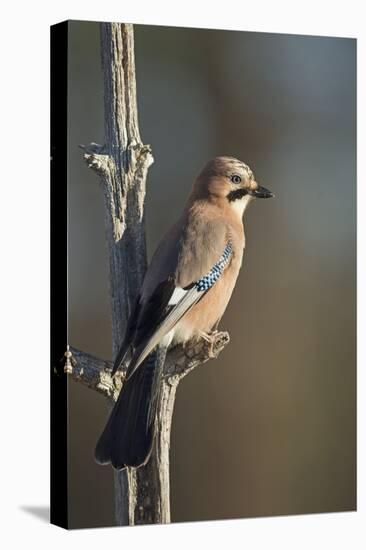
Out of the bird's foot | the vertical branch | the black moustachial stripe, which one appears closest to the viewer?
the vertical branch

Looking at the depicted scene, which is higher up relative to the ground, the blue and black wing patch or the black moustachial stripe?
the black moustachial stripe

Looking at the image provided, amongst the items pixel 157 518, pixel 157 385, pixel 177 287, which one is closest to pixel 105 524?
pixel 157 518

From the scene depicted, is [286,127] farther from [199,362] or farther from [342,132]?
[199,362]

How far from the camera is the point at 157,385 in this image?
704 cm

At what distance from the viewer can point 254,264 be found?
7.45 meters

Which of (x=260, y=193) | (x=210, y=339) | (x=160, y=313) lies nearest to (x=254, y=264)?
(x=260, y=193)

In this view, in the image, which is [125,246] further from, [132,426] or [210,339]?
[132,426]

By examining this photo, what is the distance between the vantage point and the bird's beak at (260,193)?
7418 mm

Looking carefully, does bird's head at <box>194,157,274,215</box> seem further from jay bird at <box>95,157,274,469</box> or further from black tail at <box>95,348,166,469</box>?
black tail at <box>95,348,166,469</box>

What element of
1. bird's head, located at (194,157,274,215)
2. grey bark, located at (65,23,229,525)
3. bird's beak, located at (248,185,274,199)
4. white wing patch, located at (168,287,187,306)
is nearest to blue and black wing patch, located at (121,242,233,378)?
white wing patch, located at (168,287,187,306)

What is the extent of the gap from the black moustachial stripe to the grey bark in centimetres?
51

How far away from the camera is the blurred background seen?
695cm

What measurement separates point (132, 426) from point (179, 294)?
0.72 m

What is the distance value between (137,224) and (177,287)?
40 cm
